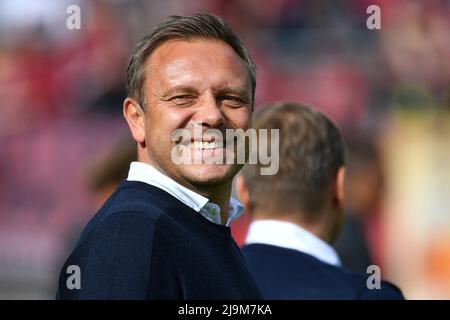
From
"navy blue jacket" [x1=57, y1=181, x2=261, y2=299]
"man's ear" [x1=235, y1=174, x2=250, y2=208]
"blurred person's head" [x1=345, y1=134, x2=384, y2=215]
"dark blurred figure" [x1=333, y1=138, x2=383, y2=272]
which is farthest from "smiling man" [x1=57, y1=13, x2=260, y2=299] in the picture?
"dark blurred figure" [x1=333, y1=138, x2=383, y2=272]

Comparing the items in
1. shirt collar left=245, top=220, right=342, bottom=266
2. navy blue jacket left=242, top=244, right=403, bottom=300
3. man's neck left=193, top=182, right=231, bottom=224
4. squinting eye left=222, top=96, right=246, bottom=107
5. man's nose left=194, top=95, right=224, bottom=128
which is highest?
squinting eye left=222, top=96, right=246, bottom=107

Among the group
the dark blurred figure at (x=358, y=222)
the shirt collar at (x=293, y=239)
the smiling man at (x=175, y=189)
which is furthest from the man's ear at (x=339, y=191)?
the dark blurred figure at (x=358, y=222)

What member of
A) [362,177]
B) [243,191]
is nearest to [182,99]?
[243,191]

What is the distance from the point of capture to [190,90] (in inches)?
62.9

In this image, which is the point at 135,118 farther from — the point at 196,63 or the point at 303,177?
the point at 303,177

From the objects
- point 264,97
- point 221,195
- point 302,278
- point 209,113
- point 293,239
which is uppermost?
point 264,97

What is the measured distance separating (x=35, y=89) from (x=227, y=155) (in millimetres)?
5395

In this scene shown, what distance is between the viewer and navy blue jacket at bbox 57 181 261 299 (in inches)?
53.7

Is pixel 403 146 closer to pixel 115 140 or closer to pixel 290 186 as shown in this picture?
pixel 115 140

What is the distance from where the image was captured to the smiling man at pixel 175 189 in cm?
138

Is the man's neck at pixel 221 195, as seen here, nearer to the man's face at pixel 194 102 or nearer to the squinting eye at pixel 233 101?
the man's face at pixel 194 102

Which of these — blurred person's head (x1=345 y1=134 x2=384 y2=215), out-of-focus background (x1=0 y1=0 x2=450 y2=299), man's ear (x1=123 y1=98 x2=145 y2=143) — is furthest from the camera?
out-of-focus background (x1=0 y1=0 x2=450 y2=299)

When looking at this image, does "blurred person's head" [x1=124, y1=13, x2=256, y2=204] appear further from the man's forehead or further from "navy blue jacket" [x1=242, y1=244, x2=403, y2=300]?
"navy blue jacket" [x1=242, y1=244, x2=403, y2=300]

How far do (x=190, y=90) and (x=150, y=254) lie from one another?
35 centimetres
